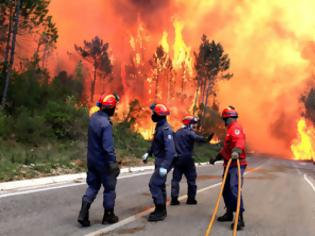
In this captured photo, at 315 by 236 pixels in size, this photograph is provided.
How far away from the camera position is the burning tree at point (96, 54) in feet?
179

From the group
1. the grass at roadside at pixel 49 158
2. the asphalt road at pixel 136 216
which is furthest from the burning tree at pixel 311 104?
the asphalt road at pixel 136 216

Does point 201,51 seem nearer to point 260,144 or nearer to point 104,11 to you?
point 104,11

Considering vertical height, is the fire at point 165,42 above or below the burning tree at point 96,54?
above

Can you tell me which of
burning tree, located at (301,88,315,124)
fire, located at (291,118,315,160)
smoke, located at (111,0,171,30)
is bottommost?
fire, located at (291,118,315,160)

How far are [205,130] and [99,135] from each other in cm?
4290

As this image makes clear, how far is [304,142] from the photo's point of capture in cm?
8025

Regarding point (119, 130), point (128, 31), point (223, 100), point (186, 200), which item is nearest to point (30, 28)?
point (119, 130)

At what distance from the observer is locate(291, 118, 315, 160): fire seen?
7756 cm

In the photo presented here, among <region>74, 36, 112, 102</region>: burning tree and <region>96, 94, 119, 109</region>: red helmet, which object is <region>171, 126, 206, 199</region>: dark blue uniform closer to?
<region>96, 94, 119, 109</region>: red helmet

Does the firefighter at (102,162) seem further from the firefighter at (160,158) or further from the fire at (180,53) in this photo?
the fire at (180,53)

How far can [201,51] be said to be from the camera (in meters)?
48.9

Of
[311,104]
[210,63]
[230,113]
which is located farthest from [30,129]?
[311,104]

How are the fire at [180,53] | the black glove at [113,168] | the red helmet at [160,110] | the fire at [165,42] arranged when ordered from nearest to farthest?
the black glove at [113,168] < the red helmet at [160,110] < the fire at [180,53] < the fire at [165,42]

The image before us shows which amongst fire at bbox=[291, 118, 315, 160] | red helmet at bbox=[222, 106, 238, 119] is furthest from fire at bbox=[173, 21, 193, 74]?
red helmet at bbox=[222, 106, 238, 119]
